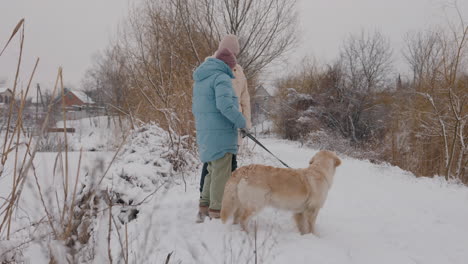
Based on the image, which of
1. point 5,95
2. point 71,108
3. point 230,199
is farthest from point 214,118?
point 5,95

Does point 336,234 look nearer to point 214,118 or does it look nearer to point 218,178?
point 218,178

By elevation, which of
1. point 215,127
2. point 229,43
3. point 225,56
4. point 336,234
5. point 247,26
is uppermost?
point 247,26

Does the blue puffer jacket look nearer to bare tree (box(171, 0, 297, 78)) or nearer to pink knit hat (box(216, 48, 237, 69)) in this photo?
pink knit hat (box(216, 48, 237, 69))

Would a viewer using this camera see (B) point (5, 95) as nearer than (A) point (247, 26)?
Yes

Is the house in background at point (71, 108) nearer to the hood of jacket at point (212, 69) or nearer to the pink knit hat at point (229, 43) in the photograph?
the hood of jacket at point (212, 69)

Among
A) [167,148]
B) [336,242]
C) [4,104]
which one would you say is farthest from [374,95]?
[4,104]

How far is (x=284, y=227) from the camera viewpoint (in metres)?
3.24

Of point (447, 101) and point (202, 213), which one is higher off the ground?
point (447, 101)

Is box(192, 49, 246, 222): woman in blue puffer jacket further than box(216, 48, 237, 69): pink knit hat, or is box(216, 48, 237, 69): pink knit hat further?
box(216, 48, 237, 69): pink knit hat

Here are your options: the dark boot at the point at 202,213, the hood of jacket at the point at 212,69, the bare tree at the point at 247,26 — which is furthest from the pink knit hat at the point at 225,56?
the bare tree at the point at 247,26

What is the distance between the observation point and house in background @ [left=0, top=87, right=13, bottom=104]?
1.40m

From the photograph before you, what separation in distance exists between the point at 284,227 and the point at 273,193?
569 mm

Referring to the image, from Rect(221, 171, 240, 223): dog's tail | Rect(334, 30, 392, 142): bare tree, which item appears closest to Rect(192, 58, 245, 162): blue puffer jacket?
Rect(221, 171, 240, 223): dog's tail

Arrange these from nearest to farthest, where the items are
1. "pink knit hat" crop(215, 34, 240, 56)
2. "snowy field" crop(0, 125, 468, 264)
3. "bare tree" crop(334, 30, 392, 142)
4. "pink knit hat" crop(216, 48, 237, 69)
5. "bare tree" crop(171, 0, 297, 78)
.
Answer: "snowy field" crop(0, 125, 468, 264) → "pink knit hat" crop(216, 48, 237, 69) → "pink knit hat" crop(215, 34, 240, 56) → "bare tree" crop(171, 0, 297, 78) → "bare tree" crop(334, 30, 392, 142)
